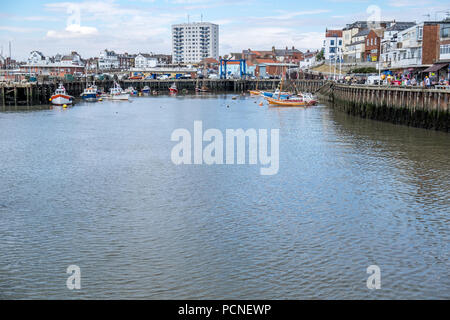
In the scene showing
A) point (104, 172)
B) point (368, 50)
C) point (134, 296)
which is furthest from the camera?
point (368, 50)

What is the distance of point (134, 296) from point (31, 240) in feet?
17.6

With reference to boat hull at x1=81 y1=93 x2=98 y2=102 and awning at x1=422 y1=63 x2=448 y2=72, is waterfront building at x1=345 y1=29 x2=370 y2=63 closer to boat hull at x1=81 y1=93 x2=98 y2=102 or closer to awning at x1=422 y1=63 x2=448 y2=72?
awning at x1=422 y1=63 x2=448 y2=72

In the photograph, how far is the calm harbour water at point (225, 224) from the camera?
13.8 meters

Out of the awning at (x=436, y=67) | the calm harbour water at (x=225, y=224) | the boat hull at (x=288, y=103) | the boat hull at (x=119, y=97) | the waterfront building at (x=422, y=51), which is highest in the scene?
the waterfront building at (x=422, y=51)

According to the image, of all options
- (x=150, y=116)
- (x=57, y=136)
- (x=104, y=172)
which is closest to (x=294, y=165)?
(x=104, y=172)

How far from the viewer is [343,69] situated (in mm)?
111688

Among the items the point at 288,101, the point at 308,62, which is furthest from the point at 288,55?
the point at 288,101

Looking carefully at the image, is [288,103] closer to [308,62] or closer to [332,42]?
[332,42]

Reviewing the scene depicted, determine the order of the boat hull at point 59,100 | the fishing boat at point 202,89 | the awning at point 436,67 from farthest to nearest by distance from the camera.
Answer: the fishing boat at point 202,89 → the boat hull at point 59,100 → the awning at point 436,67

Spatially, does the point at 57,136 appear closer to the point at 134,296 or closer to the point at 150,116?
the point at 150,116

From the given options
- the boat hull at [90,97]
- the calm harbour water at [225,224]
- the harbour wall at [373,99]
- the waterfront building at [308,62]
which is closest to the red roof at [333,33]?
the waterfront building at [308,62]

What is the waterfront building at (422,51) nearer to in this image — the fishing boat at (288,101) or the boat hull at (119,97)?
the fishing boat at (288,101)

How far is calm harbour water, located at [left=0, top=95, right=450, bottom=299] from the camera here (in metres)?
13.8

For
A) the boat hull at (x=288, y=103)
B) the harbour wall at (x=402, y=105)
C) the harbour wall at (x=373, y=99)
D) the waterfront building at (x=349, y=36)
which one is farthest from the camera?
the waterfront building at (x=349, y=36)
